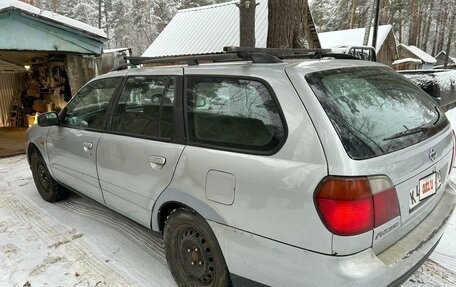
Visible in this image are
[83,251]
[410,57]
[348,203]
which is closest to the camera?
[348,203]

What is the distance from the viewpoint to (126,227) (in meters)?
3.62

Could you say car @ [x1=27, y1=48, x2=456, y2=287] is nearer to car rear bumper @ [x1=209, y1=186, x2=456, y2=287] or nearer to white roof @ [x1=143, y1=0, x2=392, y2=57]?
car rear bumper @ [x1=209, y1=186, x2=456, y2=287]

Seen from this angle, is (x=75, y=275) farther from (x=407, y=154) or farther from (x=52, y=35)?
(x=52, y=35)

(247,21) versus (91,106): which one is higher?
(247,21)

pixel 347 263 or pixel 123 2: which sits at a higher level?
pixel 123 2

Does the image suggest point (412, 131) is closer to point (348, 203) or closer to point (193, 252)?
point (348, 203)

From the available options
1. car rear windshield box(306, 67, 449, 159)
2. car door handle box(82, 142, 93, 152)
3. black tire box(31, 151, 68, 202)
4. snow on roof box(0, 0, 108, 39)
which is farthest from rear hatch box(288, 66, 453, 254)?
snow on roof box(0, 0, 108, 39)

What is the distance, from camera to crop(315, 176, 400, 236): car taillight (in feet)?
5.28

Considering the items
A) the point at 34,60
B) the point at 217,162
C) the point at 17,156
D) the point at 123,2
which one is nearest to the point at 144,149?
the point at 217,162

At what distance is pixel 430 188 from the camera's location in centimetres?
212

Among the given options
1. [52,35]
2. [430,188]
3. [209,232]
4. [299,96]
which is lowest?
[209,232]

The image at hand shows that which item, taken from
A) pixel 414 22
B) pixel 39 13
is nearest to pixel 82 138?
pixel 39 13

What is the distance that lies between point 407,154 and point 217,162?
111 centimetres

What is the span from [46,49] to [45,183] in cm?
379
